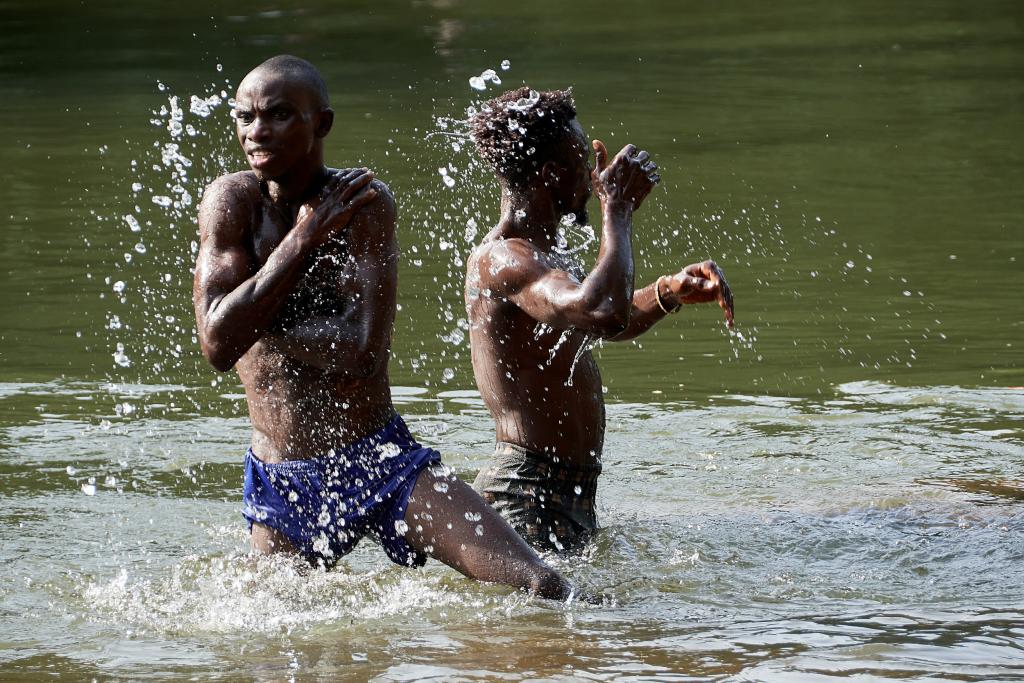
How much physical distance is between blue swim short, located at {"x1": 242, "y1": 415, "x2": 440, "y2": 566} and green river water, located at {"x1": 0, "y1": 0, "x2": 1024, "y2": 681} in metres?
0.18

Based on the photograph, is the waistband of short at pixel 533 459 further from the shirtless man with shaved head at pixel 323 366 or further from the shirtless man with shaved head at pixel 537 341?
the shirtless man with shaved head at pixel 323 366

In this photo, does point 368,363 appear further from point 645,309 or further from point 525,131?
point 645,309

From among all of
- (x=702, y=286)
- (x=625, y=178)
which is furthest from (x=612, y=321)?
(x=702, y=286)

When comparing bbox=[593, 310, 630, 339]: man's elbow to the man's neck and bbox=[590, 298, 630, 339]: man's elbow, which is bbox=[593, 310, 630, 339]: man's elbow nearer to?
bbox=[590, 298, 630, 339]: man's elbow

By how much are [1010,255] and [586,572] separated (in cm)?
667

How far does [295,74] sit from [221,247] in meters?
0.54

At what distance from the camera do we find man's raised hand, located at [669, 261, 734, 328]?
543 centimetres

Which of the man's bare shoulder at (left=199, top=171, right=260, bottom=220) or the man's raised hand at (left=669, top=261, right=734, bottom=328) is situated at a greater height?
the man's bare shoulder at (left=199, top=171, right=260, bottom=220)

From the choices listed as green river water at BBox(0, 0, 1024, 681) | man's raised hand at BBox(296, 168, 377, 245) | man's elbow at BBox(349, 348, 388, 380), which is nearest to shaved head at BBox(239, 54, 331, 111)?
man's raised hand at BBox(296, 168, 377, 245)

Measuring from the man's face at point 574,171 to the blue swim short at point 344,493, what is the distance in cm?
107

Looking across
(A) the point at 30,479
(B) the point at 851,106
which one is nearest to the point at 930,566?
(A) the point at 30,479

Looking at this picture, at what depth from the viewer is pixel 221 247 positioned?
194 inches

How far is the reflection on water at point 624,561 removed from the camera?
499cm

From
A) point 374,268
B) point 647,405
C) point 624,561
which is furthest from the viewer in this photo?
point 647,405
